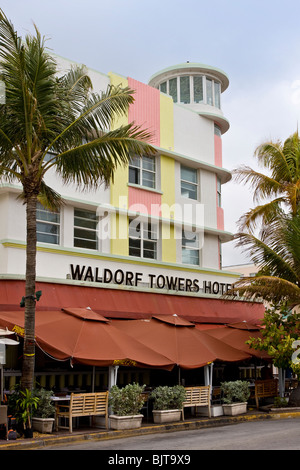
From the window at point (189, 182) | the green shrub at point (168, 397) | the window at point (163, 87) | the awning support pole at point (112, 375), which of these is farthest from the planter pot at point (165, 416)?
the window at point (163, 87)

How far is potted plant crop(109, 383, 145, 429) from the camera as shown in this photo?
15.5 m

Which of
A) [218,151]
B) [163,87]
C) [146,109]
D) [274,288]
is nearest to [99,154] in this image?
[274,288]

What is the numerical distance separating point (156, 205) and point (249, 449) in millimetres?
13507

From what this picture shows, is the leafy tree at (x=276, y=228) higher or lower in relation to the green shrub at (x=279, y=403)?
higher

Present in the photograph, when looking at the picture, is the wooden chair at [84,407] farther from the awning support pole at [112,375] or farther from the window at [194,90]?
the window at [194,90]

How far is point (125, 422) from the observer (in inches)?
612

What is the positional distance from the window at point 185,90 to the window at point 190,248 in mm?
6356

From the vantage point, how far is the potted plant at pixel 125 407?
15.5 metres

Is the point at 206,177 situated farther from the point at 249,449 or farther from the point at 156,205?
the point at 249,449

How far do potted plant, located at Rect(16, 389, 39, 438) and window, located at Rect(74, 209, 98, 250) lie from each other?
26.2 ft

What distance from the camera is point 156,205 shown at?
2405cm

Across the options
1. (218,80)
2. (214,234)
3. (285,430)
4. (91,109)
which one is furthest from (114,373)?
(218,80)

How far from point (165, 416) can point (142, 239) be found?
8.34 m

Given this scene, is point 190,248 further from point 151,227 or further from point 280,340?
point 280,340
